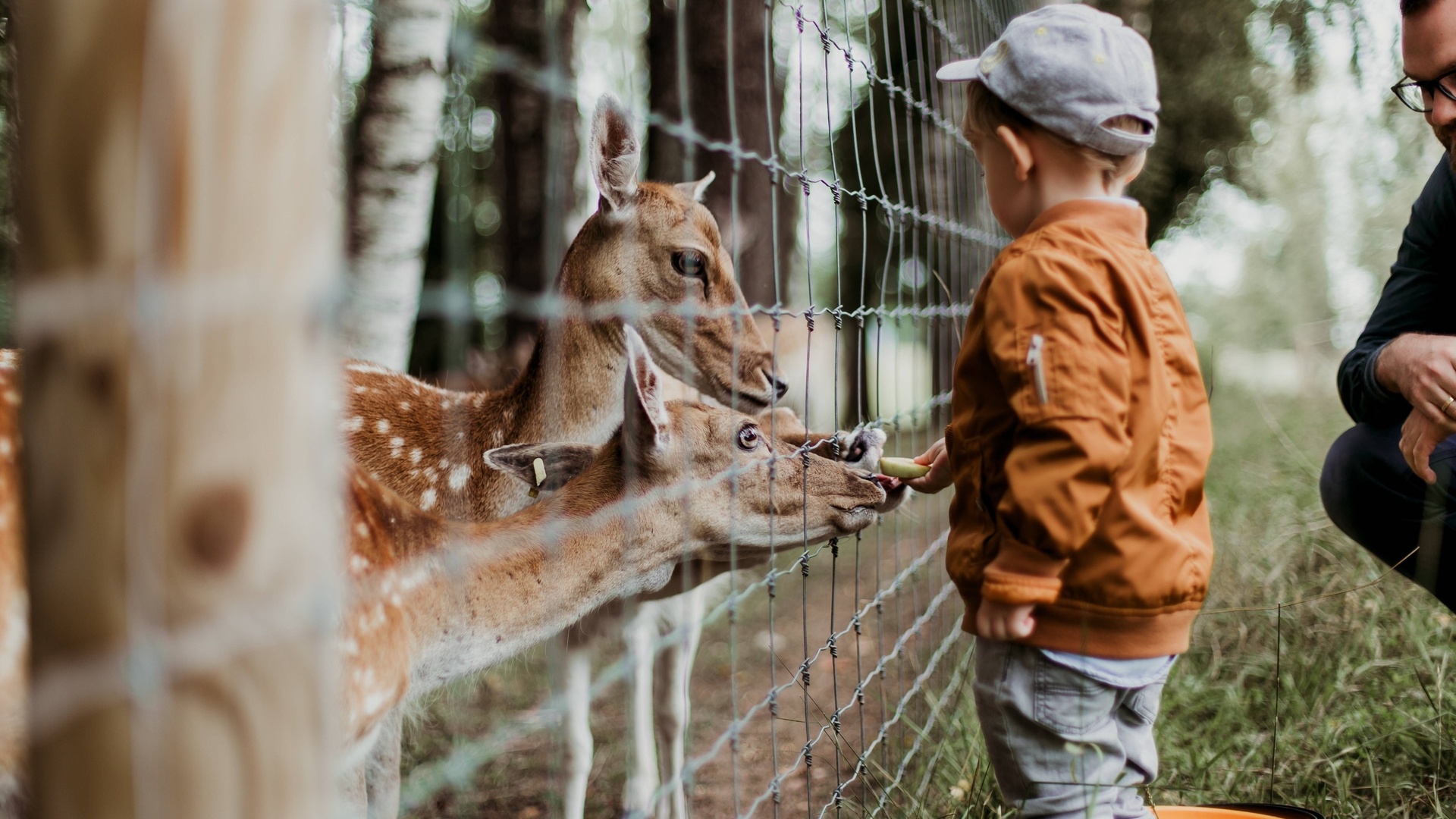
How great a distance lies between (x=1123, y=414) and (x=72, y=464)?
4.67 feet

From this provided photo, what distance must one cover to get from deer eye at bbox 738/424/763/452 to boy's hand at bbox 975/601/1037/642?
105 cm

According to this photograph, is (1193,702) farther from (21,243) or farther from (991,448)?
(21,243)

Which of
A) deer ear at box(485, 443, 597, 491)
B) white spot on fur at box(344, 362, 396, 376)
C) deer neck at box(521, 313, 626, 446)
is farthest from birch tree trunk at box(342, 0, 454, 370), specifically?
deer ear at box(485, 443, 597, 491)

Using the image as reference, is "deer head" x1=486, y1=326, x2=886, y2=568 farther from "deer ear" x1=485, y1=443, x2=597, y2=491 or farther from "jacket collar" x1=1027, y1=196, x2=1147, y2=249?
"jacket collar" x1=1027, y1=196, x2=1147, y2=249

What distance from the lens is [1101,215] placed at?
6.29 ft

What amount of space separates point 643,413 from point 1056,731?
1.10 m

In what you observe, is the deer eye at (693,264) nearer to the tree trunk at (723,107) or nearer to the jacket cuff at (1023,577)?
the jacket cuff at (1023,577)

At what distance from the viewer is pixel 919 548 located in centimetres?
647

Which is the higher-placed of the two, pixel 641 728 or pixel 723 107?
pixel 723 107

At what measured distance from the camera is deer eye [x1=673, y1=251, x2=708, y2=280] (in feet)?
11.3

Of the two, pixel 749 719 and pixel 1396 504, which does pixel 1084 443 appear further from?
pixel 749 719

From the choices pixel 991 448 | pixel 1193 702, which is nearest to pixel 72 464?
pixel 991 448

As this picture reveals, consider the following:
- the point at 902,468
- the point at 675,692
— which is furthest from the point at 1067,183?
the point at 675,692

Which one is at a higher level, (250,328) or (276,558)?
(250,328)
